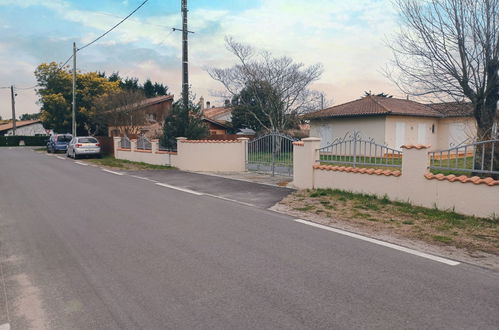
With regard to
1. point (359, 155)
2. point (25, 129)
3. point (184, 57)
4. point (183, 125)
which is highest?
point (184, 57)

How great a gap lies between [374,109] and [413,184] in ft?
53.8

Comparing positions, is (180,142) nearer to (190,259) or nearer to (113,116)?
(190,259)

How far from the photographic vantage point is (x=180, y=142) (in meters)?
16.9

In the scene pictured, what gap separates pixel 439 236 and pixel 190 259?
12.8 ft

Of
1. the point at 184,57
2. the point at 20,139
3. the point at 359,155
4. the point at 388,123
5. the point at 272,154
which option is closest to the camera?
the point at 359,155

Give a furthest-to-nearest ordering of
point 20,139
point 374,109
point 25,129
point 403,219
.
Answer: point 25,129
point 20,139
point 374,109
point 403,219

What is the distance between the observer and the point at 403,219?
7.21 meters

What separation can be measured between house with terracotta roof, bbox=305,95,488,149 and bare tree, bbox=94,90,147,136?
12.8 meters

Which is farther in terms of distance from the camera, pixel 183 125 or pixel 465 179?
pixel 183 125

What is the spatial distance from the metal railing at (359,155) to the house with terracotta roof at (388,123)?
13.2 meters

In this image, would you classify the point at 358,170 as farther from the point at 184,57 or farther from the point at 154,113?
the point at 154,113

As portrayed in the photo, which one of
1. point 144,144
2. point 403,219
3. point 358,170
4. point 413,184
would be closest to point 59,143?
point 144,144

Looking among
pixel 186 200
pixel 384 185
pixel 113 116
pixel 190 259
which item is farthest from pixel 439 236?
pixel 113 116

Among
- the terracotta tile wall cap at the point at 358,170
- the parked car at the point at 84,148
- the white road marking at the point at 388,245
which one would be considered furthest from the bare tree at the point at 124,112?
the white road marking at the point at 388,245
